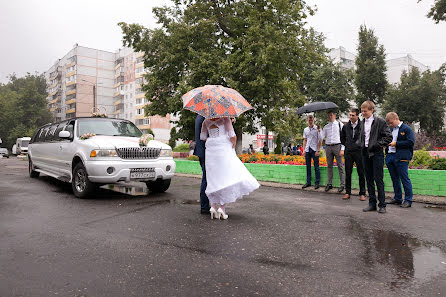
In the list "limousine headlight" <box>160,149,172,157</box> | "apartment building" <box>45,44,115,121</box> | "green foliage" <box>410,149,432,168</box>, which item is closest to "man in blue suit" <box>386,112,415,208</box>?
"green foliage" <box>410,149,432,168</box>

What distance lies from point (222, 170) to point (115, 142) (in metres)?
3.22

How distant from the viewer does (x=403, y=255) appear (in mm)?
3760

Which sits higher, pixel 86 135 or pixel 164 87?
pixel 164 87

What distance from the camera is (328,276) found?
3.10 metres

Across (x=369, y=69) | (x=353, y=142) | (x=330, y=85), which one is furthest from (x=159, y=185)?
(x=369, y=69)

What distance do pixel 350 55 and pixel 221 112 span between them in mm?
97485

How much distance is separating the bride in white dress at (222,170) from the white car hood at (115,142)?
2559mm

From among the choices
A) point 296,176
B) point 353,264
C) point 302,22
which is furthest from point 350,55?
point 353,264

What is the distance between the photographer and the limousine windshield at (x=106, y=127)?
817 centimetres

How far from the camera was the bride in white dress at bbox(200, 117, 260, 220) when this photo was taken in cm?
529

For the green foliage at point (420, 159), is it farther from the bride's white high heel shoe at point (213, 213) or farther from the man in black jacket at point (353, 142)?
the bride's white high heel shoe at point (213, 213)

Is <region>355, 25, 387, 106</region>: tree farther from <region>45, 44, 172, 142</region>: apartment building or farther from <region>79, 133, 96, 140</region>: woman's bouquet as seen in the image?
<region>45, 44, 172, 142</region>: apartment building

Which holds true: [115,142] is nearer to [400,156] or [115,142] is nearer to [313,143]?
[313,143]

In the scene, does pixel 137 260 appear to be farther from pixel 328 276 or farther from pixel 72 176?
pixel 72 176
